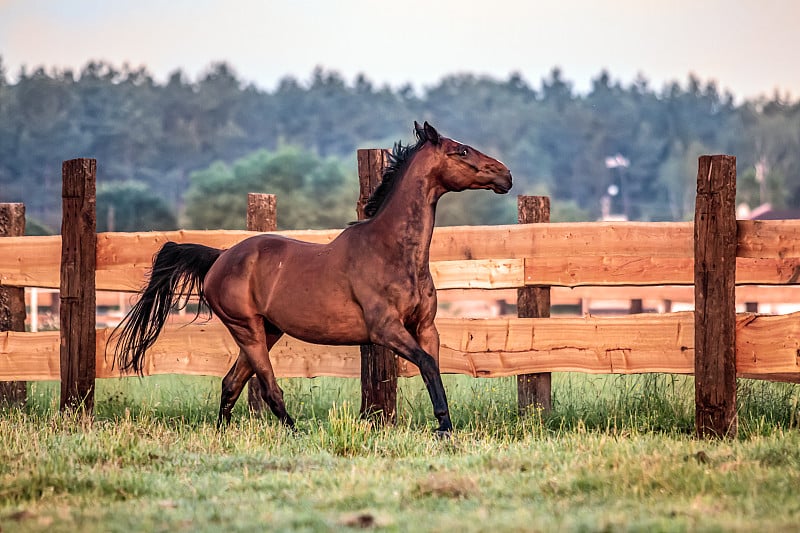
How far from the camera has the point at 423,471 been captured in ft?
20.6

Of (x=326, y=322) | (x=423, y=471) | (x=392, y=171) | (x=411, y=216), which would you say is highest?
(x=392, y=171)

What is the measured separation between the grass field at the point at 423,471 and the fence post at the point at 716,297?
221 millimetres

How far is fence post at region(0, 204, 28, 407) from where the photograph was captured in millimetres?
10047

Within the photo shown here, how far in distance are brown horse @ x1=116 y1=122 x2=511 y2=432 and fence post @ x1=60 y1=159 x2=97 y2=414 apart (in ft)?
2.79

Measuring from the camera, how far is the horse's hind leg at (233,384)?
28.1 feet

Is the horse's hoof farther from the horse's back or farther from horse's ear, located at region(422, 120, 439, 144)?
horse's ear, located at region(422, 120, 439, 144)

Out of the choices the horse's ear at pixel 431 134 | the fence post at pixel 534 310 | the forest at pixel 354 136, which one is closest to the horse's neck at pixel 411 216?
the horse's ear at pixel 431 134

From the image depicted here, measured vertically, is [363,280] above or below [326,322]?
above

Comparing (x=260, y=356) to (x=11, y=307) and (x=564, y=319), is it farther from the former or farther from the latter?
(x=11, y=307)

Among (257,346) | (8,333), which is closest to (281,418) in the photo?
(257,346)

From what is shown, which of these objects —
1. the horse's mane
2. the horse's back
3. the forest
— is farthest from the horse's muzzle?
the forest

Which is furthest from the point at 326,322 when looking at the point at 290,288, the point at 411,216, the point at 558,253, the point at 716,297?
the point at 716,297

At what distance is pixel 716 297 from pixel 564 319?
1.25 metres

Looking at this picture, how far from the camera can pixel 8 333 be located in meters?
9.65
